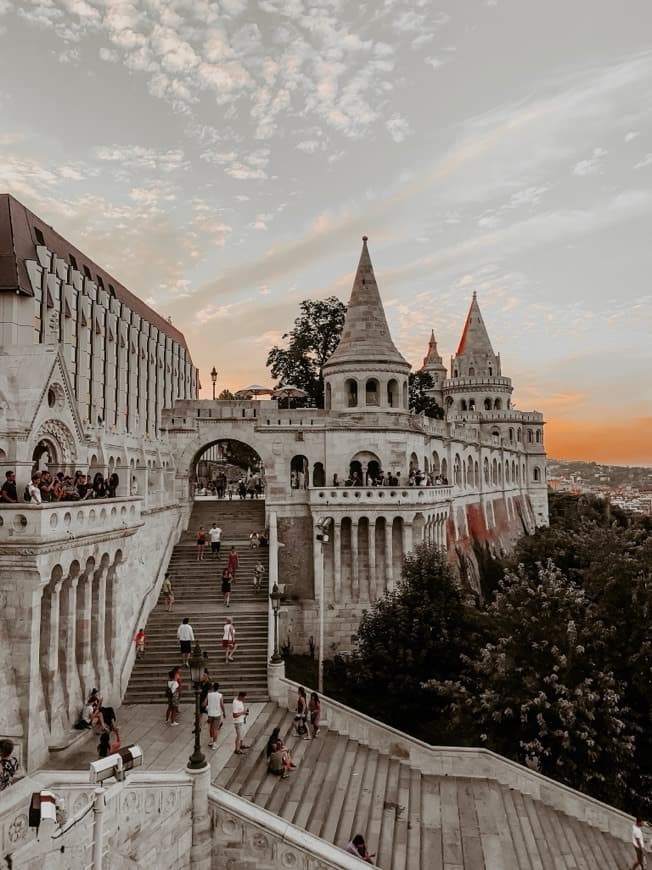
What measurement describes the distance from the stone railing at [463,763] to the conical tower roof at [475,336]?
2236 inches

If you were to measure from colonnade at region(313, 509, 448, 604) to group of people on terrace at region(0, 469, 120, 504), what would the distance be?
44.5ft

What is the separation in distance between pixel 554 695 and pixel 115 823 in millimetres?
12551

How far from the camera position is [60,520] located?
16250mm

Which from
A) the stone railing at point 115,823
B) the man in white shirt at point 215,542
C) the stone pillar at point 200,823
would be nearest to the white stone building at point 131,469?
the man in white shirt at point 215,542

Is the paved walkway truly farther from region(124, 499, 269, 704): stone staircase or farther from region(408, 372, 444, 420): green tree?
region(408, 372, 444, 420): green tree

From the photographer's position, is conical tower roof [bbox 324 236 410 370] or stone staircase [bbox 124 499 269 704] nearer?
stone staircase [bbox 124 499 269 704]

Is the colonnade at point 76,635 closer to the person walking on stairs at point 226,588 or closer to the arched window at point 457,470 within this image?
the person walking on stairs at point 226,588

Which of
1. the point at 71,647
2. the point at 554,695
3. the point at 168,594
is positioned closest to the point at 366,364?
the point at 168,594

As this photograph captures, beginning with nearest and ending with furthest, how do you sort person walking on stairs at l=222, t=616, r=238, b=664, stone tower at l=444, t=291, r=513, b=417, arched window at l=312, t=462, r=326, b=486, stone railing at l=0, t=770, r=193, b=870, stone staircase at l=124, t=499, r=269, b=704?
stone railing at l=0, t=770, r=193, b=870, stone staircase at l=124, t=499, r=269, b=704, person walking on stairs at l=222, t=616, r=238, b=664, arched window at l=312, t=462, r=326, b=486, stone tower at l=444, t=291, r=513, b=417

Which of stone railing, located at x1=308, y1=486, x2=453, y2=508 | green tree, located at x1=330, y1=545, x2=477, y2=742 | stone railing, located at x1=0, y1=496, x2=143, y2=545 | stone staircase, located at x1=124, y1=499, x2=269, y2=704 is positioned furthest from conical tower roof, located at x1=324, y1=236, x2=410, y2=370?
stone railing, located at x1=0, y1=496, x2=143, y2=545

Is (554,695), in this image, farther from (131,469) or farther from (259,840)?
(131,469)

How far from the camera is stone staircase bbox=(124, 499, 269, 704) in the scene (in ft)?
74.0

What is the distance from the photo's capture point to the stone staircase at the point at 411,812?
51.9 feet

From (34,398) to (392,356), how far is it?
71.5ft
